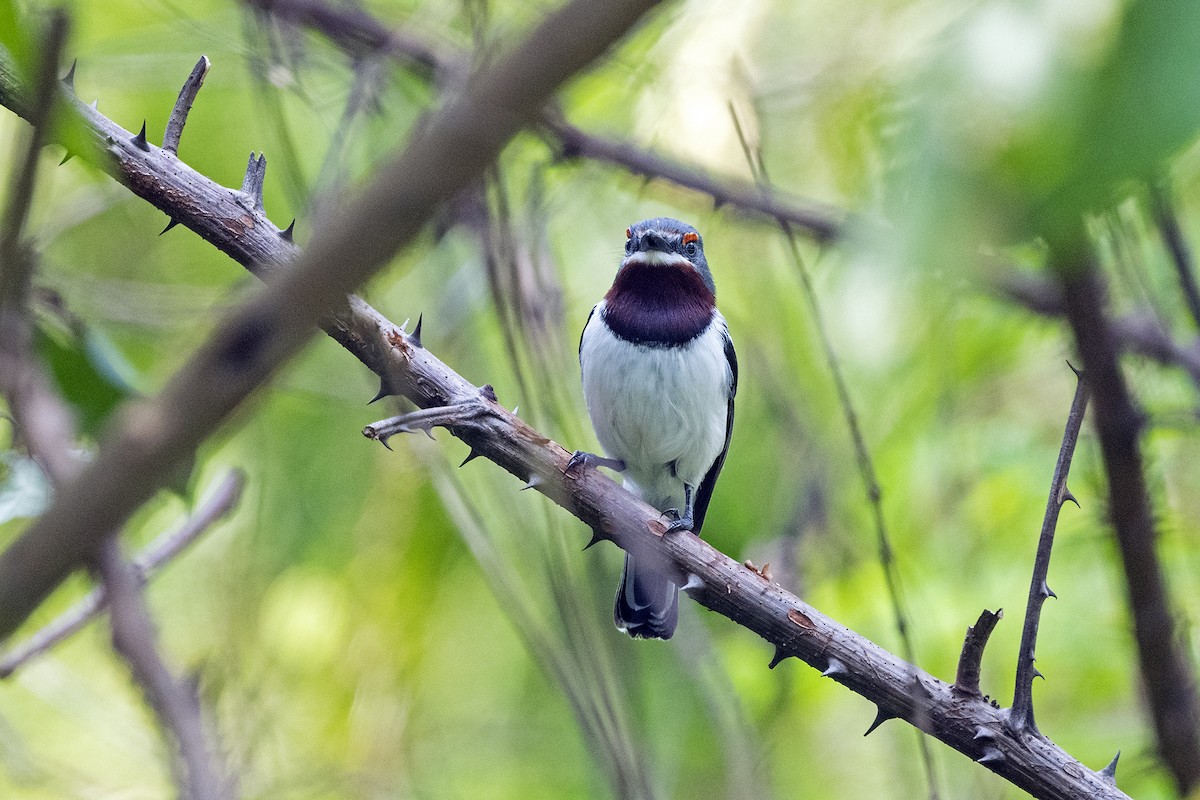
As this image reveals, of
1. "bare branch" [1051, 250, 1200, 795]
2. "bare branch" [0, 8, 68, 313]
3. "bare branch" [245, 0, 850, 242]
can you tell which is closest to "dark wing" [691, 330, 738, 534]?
"bare branch" [245, 0, 850, 242]

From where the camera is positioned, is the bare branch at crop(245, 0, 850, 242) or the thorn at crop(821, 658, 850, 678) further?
the bare branch at crop(245, 0, 850, 242)

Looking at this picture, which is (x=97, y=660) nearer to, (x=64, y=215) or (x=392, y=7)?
(x=64, y=215)

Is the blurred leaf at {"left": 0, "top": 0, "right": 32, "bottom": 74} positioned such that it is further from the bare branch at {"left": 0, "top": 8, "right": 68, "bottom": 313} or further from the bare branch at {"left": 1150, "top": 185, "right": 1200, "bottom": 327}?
the bare branch at {"left": 1150, "top": 185, "right": 1200, "bottom": 327}

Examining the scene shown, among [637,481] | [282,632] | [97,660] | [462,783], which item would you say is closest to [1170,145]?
[637,481]

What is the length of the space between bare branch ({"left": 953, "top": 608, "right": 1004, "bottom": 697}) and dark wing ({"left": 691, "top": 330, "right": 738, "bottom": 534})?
2.36 meters

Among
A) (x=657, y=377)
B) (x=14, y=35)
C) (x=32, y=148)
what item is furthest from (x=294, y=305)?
(x=657, y=377)

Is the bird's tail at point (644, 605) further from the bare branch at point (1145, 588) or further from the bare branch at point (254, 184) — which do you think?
the bare branch at point (254, 184)

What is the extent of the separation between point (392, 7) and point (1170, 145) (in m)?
6.19

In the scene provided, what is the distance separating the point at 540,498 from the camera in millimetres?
4027

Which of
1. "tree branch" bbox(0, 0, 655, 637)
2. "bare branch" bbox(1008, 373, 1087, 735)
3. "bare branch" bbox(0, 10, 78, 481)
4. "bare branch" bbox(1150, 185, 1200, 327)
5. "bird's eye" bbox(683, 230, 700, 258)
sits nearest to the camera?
"tree branch" bbox(0, 0, 655, 637)

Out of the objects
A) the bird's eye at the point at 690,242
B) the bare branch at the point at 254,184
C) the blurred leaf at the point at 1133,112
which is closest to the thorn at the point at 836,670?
the bare branch at the point at 254,184

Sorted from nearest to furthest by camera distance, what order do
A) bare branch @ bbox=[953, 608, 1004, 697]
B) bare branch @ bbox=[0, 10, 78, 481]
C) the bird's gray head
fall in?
bare branch @ bbox=[0, 10, 78, 481] → bare branch @ bbox=[953, 608, 1004, 697] → the bird's gray head

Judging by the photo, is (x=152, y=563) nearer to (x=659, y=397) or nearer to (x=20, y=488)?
(x=20, y=488)

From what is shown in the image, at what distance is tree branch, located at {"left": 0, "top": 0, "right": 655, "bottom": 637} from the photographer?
79cm
